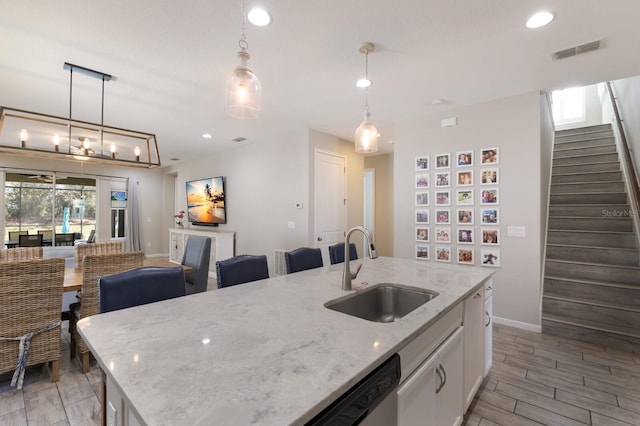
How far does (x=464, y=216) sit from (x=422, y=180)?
28.3 inches

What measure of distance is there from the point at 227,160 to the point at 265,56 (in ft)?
13.3

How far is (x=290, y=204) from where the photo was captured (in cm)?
499

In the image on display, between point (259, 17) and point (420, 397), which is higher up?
point (259, 17)

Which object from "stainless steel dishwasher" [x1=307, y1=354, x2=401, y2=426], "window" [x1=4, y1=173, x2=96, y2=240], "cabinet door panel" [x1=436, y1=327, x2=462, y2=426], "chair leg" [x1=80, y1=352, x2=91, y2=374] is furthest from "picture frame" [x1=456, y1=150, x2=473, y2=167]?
"window" [x1=4, y1=173, x2=96, y2=240]

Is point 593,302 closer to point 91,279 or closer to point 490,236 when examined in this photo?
point 490,236

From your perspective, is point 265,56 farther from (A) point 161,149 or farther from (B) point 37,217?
(B) point 37,217

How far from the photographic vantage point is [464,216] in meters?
3.79

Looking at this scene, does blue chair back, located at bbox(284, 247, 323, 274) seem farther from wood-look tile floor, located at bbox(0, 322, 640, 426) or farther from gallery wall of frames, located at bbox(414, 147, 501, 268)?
gallery wall of frames, located at bbox(414, 147, 501, 268)

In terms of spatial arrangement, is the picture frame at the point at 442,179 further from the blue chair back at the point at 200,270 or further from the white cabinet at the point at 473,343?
the blue chair back at the point at 200,270

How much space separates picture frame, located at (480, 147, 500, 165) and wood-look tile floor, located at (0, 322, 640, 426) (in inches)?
80.7

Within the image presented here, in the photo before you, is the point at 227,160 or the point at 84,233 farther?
the point at 84,233

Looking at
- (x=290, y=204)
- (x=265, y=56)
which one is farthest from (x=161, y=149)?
(x=265, y=56)

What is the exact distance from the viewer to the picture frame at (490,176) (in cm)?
355

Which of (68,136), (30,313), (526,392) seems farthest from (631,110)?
(68,136)
